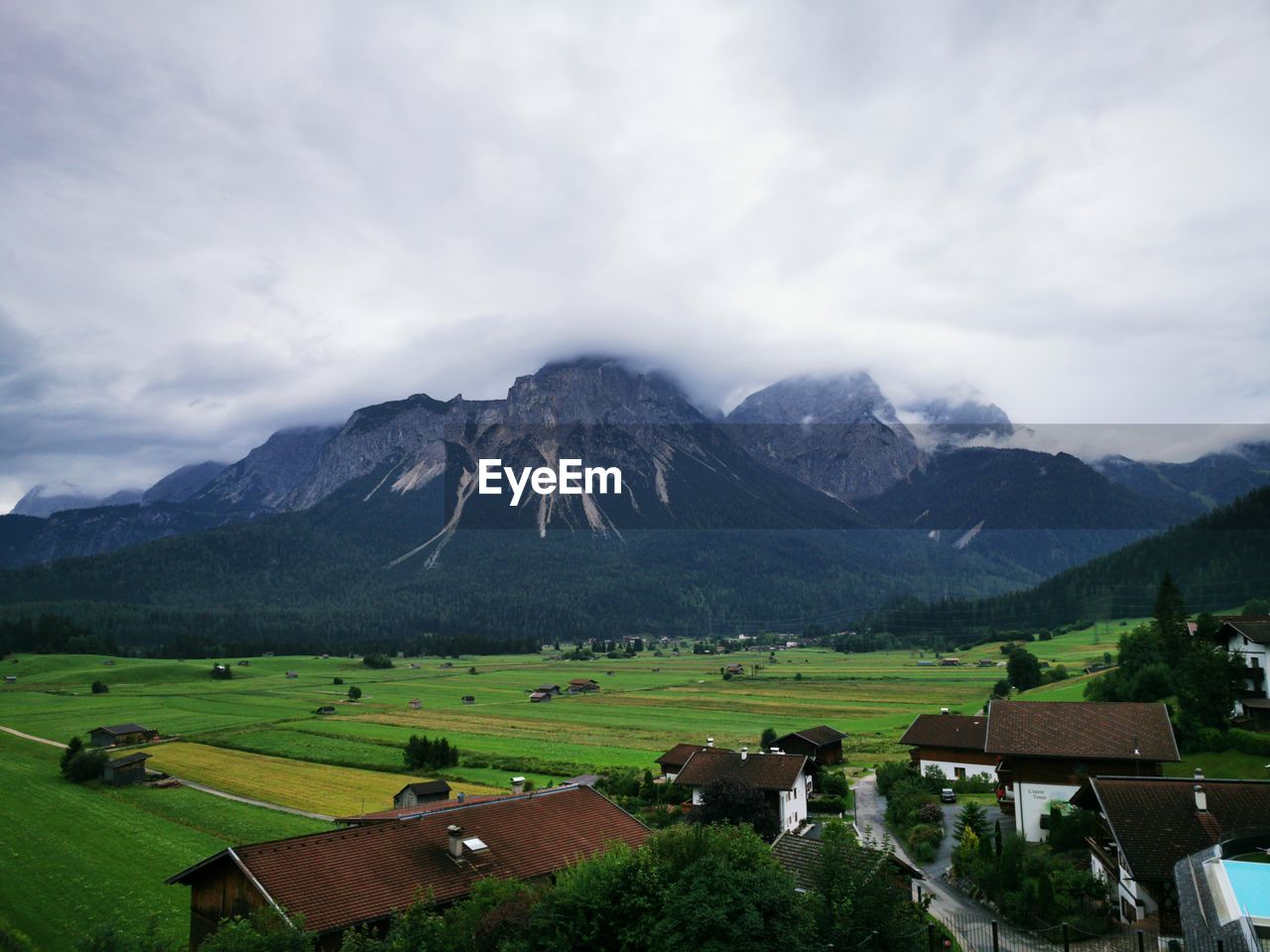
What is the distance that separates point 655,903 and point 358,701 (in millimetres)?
90951

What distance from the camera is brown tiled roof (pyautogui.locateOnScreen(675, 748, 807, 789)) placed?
41562 mm

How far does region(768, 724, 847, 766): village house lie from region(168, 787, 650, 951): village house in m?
28.7

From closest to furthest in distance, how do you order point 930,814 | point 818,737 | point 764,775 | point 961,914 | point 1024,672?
1. point 961,914
2. point 930,814
3. point 764,775
4. point 818,737
5. point 1024,672

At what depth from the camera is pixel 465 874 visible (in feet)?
78.4

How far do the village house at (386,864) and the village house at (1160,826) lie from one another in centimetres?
1502

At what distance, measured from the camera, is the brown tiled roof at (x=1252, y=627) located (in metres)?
41.5

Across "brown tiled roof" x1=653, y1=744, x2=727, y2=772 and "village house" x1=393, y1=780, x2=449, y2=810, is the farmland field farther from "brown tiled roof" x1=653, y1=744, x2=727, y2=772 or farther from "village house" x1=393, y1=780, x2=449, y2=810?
"brown tiled roof" x1=653, y1=744, x2=727, y2=772

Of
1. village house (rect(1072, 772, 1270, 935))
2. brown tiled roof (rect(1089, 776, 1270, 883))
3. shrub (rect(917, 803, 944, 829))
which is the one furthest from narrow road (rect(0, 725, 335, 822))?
brown tiled roof (rect(1089, 776, 1270, 883))

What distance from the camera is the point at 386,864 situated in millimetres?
23406

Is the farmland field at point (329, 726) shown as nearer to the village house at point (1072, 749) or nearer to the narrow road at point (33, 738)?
the narrow road at point (33, 738)

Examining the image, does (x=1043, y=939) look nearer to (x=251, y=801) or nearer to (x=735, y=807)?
(x=735, y=807)

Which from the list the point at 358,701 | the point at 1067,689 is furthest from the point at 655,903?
the point at 358,701

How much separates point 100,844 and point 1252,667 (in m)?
56.7

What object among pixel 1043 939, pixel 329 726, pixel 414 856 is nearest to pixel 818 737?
pixel 1043 939
